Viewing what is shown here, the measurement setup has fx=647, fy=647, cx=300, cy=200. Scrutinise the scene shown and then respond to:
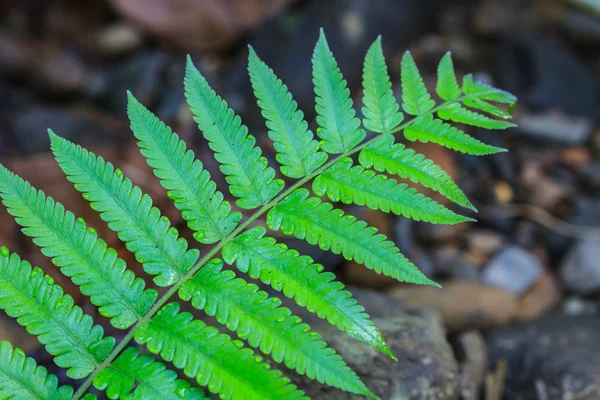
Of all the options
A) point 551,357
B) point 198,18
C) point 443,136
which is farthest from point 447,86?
point 198,18

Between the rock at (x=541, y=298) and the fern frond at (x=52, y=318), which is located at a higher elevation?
the rock at (x=541, y=298)

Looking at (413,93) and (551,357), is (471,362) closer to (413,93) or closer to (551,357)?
(551,357)

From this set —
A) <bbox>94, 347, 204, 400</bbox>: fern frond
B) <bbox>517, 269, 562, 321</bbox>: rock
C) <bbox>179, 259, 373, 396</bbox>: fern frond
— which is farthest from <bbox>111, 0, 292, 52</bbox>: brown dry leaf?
<bbox>94, 347, 204, 400</bbox>: fern frond

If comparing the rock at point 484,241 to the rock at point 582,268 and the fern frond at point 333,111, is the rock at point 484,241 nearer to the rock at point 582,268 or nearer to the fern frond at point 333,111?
the rock at point 582,268

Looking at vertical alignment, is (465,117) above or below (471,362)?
above

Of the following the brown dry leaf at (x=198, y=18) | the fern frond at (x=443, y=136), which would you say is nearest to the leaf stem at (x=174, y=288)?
the fern frond at (x=443, y=136)

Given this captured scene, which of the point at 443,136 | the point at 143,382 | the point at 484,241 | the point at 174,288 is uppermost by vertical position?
the point at 484,241
